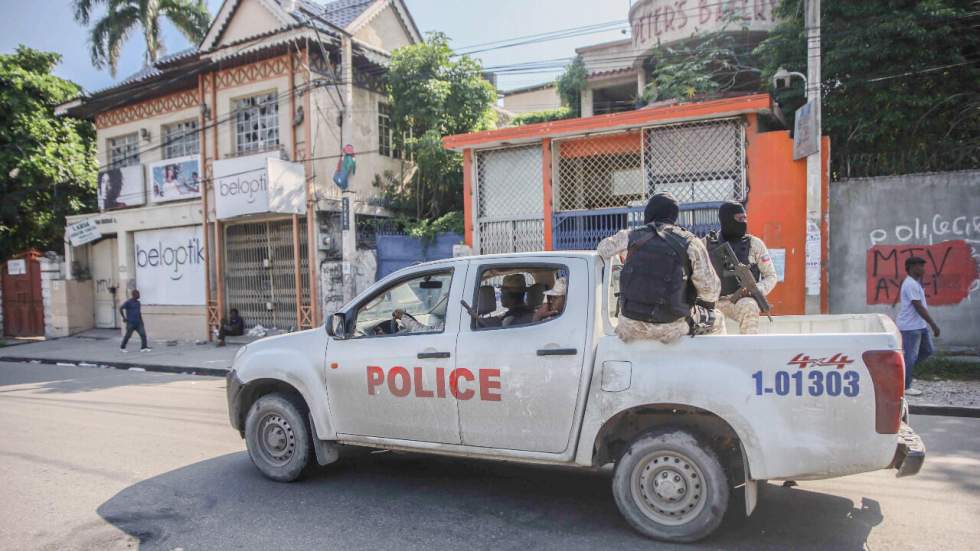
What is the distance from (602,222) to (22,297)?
61.8 feet

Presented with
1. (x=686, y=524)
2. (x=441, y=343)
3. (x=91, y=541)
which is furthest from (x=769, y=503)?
(x=91, y=541)

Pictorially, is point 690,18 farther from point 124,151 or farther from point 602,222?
point 124,151

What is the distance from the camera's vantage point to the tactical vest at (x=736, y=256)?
489cm

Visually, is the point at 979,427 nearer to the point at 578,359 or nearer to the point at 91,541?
the point at 578,359

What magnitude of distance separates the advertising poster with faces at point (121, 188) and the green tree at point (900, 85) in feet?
53.3

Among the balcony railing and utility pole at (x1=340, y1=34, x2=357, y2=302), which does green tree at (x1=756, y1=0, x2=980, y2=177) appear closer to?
the balcony railing

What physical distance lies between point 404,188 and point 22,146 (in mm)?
12693

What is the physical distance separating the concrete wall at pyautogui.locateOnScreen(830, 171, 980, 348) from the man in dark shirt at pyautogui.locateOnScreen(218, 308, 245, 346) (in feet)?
41.2

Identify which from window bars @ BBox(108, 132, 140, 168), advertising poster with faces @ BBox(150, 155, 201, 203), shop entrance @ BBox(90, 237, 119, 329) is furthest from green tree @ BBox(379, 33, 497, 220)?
shop entrance @ BBox(90, 237, 119, 329)

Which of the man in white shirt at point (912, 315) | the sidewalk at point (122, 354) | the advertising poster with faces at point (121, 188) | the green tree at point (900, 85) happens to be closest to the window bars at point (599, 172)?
the green tree at point (900, 85)

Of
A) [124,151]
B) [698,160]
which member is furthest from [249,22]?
[698,160]

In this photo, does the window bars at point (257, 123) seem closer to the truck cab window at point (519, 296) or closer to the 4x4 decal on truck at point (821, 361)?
the truck cab window at point (519, 296)

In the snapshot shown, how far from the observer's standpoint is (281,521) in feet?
13.4

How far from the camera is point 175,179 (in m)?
16.6
